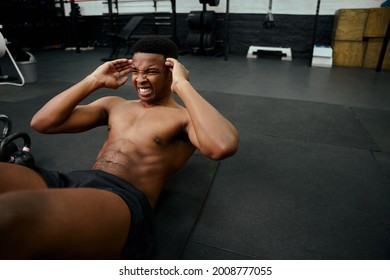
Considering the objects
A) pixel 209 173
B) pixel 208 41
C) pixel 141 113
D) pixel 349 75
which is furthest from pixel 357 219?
pixel 208 41

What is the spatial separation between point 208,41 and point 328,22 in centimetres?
304

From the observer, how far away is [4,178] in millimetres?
898

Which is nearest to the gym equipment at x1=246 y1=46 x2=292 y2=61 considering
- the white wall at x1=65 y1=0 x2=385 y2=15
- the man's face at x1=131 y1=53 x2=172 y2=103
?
the white wall at x1=65 y1=0 x2=385 y2=15

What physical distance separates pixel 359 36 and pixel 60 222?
22.2ft

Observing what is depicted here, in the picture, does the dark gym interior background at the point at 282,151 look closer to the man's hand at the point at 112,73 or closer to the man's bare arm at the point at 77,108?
the man's bare arm at the point at 77,108

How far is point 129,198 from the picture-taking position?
1007mm

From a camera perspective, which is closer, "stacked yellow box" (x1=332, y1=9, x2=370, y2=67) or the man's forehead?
the man's forehead

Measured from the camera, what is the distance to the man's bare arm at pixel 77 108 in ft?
4.35

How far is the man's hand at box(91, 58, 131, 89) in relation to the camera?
144 centimetres

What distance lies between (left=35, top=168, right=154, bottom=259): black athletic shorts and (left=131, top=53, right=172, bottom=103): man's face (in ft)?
1.59

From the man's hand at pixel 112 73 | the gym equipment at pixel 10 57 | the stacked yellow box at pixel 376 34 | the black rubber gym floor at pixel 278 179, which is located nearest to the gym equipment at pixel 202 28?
the stacked yellow box at pixel 376 34

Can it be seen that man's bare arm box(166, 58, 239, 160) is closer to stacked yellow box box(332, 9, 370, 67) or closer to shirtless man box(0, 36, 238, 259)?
shirtless man box(0, 36, 238, 259)

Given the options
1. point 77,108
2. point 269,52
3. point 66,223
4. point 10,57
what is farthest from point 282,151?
point 269,52
